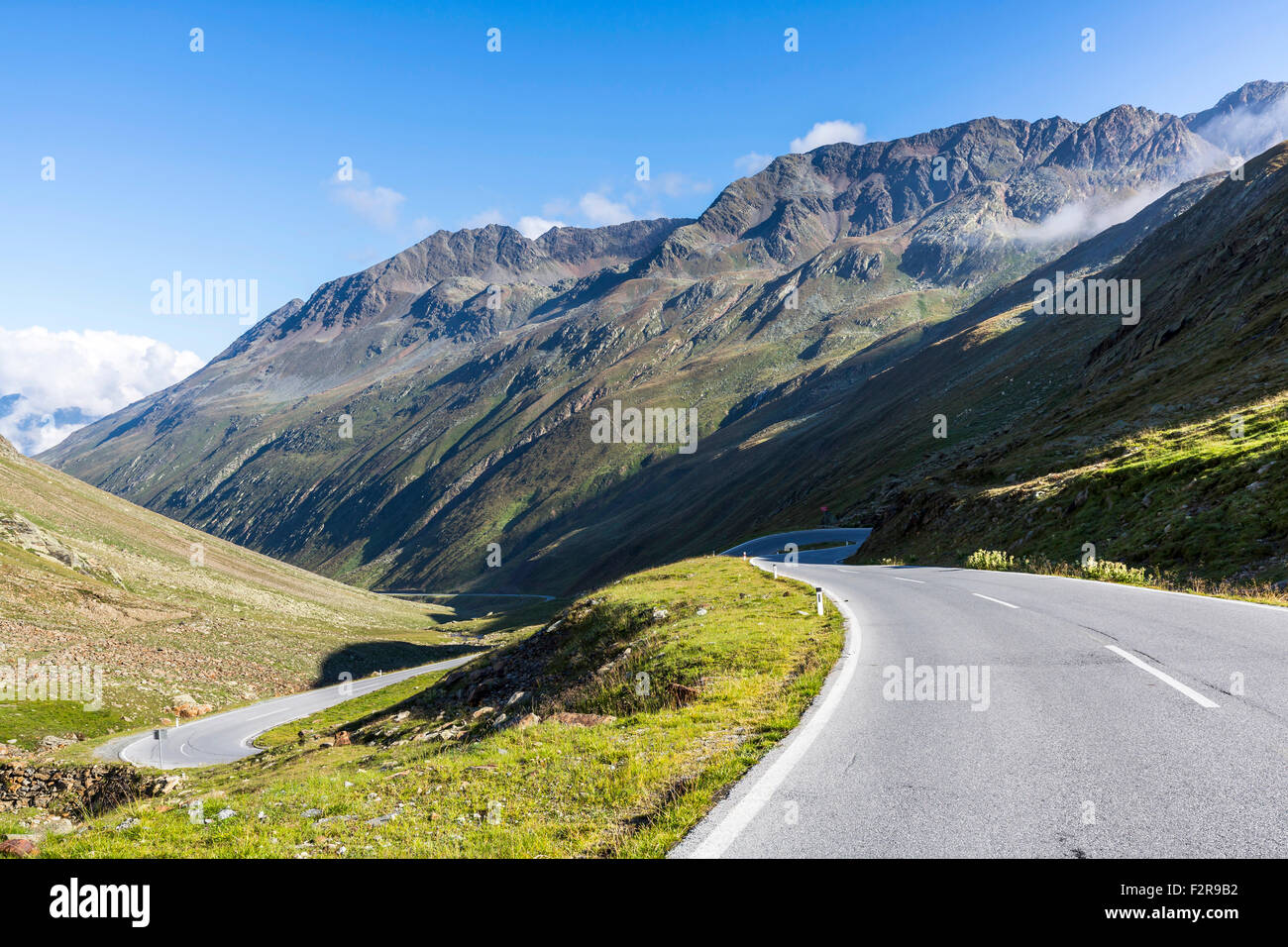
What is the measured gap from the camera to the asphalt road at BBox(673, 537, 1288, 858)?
16.0 ft

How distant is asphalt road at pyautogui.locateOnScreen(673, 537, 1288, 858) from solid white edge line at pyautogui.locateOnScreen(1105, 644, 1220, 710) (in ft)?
0.12

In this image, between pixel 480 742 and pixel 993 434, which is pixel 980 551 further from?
pixel 993 434

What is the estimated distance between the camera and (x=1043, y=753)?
6.55 metres

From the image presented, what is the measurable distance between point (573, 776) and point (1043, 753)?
5215 millimetres

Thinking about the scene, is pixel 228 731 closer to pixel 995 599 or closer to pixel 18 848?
pixel 18 848

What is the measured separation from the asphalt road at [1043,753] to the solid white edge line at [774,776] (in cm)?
2

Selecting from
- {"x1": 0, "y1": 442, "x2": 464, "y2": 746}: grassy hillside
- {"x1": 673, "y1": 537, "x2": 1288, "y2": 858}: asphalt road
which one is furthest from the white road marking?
{"x1": 0, "y1": 442, "x2": 464, "y2": 746}: grassy hillside

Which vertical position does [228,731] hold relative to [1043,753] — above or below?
below

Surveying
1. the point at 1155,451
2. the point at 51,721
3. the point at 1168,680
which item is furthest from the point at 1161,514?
the point at 51,721

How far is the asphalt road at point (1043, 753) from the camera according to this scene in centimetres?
487

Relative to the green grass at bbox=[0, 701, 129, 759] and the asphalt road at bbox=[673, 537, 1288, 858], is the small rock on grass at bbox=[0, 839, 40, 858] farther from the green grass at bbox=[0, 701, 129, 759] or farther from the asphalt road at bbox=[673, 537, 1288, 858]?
the green grass at bbox=[0, 701, 129, 759]

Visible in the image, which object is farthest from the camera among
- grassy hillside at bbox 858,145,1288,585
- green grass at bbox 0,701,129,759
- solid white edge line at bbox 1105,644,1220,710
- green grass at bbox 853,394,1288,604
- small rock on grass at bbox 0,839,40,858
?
green grass at bbox 0,701,129,759

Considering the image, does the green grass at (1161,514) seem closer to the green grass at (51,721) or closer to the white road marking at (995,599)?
the white road marking at (995,599)

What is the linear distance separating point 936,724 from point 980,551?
2603 cm
